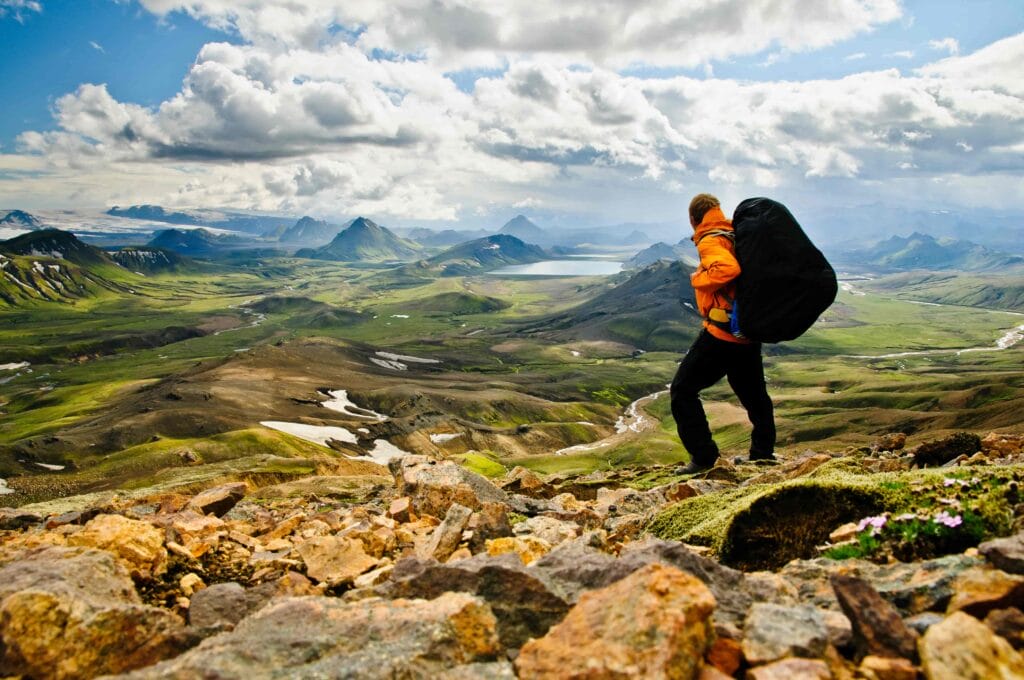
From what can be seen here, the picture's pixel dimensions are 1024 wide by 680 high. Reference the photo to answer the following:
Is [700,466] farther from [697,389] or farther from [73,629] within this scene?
[73,629]

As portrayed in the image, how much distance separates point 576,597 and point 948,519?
462 centimetres

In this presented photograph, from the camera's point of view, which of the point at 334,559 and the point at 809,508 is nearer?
the point at 809,508

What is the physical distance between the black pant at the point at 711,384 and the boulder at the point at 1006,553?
8.40 meters

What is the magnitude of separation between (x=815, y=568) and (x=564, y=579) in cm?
308

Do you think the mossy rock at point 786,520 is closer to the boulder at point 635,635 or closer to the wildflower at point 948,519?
the wildflower at point 948,519

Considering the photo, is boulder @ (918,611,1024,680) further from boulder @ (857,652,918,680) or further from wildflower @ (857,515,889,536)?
wildflower @ (857,515,889,536)

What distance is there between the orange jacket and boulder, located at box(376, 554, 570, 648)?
26.7ft

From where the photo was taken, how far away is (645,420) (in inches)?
7500

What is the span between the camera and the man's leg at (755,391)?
14.8 metres

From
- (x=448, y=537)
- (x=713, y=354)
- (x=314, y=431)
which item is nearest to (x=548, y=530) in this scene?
(x=448, y=537)

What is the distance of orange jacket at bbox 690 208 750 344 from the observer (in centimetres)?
1325

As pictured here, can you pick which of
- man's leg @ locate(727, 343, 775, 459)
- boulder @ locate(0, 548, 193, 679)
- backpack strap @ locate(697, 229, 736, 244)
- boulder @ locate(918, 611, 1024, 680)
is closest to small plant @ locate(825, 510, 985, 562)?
boulder @ locate(918, 611, 1024, 680)

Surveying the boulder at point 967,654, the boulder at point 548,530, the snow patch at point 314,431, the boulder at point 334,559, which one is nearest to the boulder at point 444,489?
the boulder at point 548,530

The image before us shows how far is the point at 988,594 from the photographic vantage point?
17.0ft
